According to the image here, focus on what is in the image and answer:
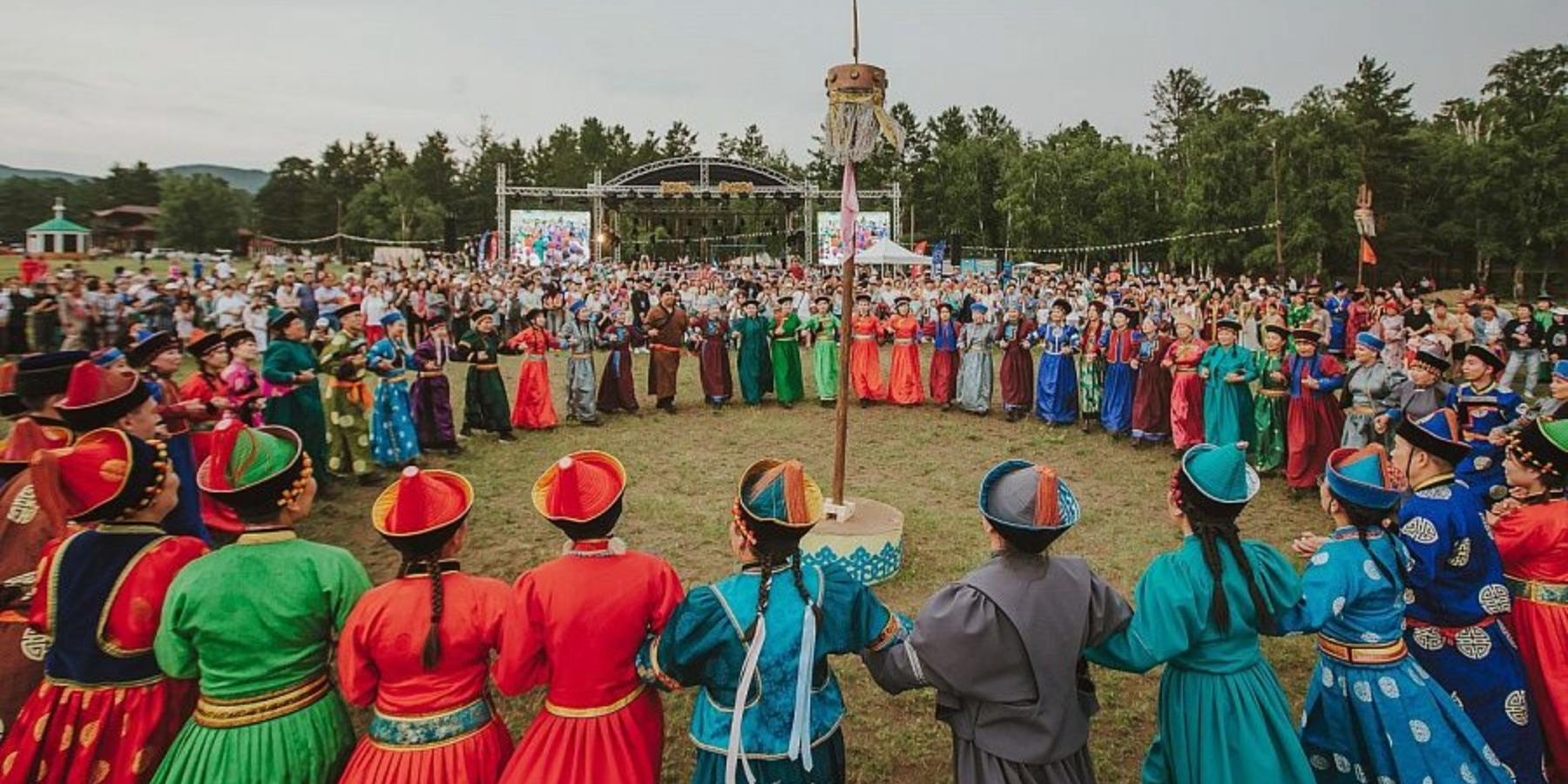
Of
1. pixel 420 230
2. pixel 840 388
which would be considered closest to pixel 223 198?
pixel 420 230

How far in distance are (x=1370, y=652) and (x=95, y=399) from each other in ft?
17.8

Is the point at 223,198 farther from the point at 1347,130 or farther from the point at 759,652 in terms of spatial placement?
the point at 759,652

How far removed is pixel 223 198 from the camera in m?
66.1

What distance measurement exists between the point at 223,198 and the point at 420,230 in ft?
53.6

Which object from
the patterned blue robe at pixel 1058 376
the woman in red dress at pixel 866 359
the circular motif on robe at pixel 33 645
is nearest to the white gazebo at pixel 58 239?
the woman in red dress at pixel 866 359

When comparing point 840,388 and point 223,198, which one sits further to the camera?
point 223,198

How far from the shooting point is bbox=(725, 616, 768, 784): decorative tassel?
2.57m

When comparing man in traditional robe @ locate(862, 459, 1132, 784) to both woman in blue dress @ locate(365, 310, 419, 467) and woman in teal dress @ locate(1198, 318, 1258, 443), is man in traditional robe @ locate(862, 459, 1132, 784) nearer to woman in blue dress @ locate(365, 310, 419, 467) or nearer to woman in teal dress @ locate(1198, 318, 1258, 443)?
woman in teal dress @ locate(1198, 318, 1258, 443)

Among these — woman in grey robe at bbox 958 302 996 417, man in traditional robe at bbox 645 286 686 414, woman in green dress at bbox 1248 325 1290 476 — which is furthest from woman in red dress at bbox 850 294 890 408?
woman in green dress at bbox 1248 325 1290 476

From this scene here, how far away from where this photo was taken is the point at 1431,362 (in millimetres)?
6672

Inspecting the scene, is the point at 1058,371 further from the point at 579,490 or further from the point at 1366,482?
the point at 579,490

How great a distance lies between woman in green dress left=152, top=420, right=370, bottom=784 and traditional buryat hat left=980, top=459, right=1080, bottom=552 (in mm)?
2111

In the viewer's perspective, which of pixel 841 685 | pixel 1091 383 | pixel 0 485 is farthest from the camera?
pixel 1091 383

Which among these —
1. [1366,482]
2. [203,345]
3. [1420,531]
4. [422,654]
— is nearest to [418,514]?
[422,654]
